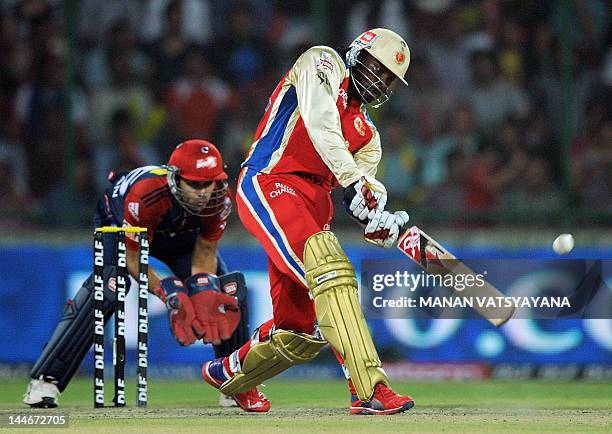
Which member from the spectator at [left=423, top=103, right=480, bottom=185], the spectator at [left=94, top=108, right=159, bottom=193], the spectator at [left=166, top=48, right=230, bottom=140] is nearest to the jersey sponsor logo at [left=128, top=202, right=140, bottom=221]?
the spectator at [left=94, top=108, right=159, bottom=193]

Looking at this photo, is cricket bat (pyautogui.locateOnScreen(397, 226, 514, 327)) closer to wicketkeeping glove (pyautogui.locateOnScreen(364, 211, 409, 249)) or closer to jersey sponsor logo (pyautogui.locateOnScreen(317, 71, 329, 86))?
wicketkeeping glove (pyautogui.locateOnScreen(364, 211, 409, 249))

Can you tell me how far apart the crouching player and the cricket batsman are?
414mm

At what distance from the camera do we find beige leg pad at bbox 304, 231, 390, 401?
5957 mm

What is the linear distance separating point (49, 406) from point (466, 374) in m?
3.97

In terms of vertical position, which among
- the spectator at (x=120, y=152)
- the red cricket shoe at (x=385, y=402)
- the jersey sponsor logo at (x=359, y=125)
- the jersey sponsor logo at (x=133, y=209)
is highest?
the spectator at (x=120, y=152)

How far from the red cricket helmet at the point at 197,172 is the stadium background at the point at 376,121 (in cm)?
284

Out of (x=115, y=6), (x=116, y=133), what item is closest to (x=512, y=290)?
(x=116, y=133)

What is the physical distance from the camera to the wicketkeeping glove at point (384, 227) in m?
6.05

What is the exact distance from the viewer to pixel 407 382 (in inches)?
394

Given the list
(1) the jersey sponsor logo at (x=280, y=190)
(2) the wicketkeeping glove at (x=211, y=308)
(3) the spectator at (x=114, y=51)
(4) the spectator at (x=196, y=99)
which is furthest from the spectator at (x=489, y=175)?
(1) the jersey sponsor logo at (x=280, y=190)

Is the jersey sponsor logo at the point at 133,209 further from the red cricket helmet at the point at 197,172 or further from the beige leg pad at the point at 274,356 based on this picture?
the beige leg pad at the point at 274,356

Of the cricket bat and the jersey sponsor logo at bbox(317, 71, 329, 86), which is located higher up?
the jersey sponsor logo at bbox(317, 71, 329, 86)

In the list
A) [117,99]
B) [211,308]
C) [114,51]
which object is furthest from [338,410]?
[114,51]

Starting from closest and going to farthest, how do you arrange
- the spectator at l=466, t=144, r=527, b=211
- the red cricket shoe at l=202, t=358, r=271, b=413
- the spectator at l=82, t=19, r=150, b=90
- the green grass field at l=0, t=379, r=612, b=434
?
1. the green grass field at l=0, t=379, r=612, b=434
2. the red cricket shoe at l=202, t=358, r=271, b=413
3. the spectator at l=466, t=144, r=527, b=211
4. the spectator at l=82, t=19, r=150, b=90
